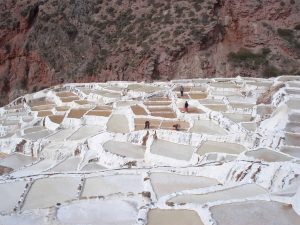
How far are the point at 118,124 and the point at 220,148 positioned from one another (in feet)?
15.2

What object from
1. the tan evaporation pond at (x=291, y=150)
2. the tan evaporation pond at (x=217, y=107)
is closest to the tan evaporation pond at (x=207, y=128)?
the tan evaporation pond at (x=217, y=107)

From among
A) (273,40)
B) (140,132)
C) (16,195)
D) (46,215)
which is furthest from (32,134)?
(273,40)

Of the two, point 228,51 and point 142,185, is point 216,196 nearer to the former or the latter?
point 142,185

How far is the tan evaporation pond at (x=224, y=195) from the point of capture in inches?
345

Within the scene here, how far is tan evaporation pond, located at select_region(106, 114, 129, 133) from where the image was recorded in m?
16.4

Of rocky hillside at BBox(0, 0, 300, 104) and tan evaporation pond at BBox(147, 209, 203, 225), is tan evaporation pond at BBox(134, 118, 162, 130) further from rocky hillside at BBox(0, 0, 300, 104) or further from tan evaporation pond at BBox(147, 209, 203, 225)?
rocky hillside at BBox(0, 0, 300, 104)

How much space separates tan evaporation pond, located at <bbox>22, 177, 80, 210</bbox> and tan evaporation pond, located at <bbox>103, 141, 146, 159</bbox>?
3.41 metres

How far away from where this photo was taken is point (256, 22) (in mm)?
33750

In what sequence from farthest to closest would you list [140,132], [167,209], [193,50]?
[193,50], [140,132], [167,209]

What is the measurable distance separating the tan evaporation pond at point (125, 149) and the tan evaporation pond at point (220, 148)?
1924mm

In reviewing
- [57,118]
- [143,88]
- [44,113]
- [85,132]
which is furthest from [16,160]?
[143,88]

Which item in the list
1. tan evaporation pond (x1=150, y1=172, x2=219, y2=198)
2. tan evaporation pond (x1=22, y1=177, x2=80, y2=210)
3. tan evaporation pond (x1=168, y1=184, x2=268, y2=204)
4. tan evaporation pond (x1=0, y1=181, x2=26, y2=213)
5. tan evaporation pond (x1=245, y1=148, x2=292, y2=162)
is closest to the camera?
tan evaporation pond (x1=168, y1=184, x2=268, y2=204)

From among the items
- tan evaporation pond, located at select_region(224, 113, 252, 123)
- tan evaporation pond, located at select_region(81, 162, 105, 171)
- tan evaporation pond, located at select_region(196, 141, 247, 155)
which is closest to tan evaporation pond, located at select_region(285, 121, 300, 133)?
tan evaporation pond, located at select_region(196, 141, 247, 155)

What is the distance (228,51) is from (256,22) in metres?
3.31
